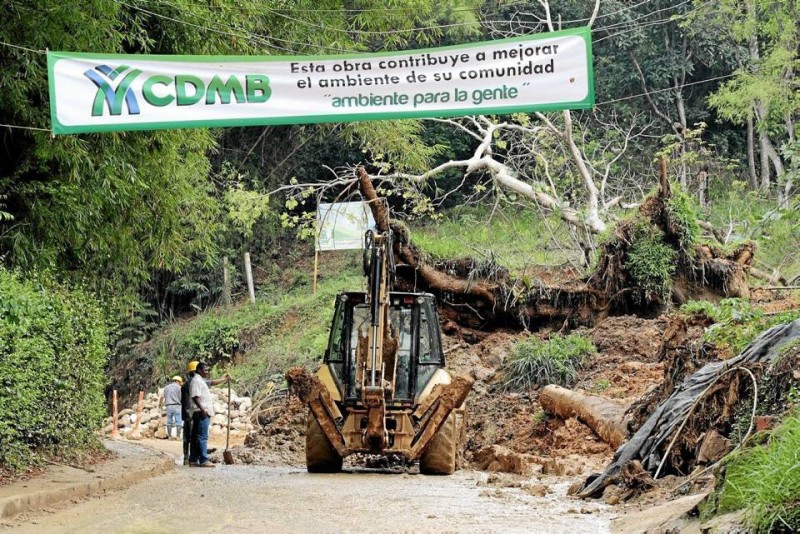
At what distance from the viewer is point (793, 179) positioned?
12.0 metres

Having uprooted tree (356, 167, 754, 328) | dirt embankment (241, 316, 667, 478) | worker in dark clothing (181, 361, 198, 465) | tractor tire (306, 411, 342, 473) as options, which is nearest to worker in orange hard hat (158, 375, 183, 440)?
dirt embankment (241, 316, 667, 478)

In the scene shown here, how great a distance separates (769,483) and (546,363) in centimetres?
1475

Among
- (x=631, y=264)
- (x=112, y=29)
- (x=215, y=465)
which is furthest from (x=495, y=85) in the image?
(x=631, y=264)

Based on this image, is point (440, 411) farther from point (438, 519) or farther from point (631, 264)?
point (631, 264)

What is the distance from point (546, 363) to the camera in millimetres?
20516

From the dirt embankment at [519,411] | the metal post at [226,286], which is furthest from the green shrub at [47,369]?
the metal post at [226,286]

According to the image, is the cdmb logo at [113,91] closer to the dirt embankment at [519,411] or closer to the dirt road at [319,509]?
the dirt road at [319,509]

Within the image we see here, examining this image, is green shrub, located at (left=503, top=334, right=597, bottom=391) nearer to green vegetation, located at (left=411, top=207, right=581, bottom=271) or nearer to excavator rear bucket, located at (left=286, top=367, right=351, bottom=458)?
green vegetation, located at (left=411, top=207, right=581, bottom=271)

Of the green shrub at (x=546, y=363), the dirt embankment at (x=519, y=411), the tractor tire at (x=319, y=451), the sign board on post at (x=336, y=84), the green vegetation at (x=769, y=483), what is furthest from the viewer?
the green shrub at (x=546, y=363)

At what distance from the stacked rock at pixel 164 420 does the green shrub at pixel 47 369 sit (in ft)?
41.4

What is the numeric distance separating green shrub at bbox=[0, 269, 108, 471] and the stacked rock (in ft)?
41.4

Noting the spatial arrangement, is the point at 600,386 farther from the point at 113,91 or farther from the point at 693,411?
the point at 113,91

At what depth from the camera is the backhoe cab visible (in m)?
13.8

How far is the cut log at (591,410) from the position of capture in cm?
1479
